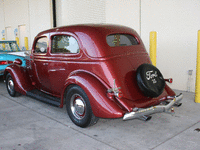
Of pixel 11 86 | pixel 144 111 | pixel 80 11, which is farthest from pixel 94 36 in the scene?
pixel 80 11

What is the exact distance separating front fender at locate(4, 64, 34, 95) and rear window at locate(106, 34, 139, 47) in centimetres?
239

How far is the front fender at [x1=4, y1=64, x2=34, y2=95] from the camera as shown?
4.83m

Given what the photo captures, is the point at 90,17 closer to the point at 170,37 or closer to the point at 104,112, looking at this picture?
the point at 170,37

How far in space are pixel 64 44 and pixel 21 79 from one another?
5.60ft

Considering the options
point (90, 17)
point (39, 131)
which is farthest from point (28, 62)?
point (90, 17)

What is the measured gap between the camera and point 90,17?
378 inches

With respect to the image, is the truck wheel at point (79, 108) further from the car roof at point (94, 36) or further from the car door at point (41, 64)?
the car door at point (41, 64)

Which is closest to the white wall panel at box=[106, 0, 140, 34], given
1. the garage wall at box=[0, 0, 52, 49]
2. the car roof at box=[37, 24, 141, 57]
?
the car roof at box=[37, 24, 141, 57]

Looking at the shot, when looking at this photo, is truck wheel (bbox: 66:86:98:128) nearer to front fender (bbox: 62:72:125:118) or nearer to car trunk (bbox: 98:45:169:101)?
front fender (bbox: 62:72:125:118)

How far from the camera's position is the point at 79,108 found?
3.43 meters

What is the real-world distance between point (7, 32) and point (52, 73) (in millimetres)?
16904

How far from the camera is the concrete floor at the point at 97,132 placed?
2.85m

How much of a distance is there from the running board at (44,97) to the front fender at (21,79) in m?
0.17

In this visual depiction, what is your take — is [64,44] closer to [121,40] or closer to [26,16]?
[121,40]
